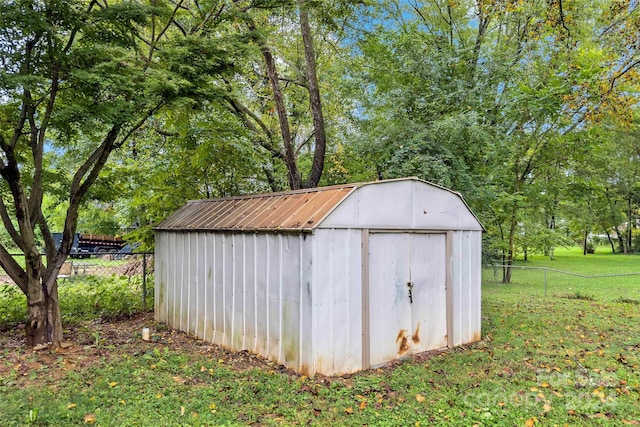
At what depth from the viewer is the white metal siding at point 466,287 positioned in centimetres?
599

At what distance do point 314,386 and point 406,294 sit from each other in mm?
1796

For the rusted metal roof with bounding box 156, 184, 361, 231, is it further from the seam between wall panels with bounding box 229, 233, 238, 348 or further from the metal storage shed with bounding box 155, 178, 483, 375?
the seam between wall panels with bounding box 229, 233, 238, 348

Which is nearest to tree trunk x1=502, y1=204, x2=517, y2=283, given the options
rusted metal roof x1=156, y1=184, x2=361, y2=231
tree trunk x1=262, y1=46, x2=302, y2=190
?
tree trunk x1=262, y1=46, x2=302, y2=190

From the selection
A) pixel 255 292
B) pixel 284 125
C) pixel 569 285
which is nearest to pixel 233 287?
pixel 255 292

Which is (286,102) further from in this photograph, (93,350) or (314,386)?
(314,386)

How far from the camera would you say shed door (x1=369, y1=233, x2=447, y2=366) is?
16.7ft

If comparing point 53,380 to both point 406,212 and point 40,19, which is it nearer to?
point 40,19

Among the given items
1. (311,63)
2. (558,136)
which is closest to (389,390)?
(311,63)

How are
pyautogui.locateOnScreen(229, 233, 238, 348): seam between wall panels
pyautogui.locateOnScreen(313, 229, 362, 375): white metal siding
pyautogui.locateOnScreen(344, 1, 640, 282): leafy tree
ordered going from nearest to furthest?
pyautogui.locateOnScreen(313, 229, 362, 375): white metal siding, pyautogui.locateOnScreen(229, 233, 238, 348): seam between wall panels, pyautogui.locateOnScreen(344, 1, 640, 282): leafy tree

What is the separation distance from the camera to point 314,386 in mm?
4285

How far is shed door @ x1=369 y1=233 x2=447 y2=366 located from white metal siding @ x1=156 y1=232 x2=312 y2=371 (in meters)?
0.96

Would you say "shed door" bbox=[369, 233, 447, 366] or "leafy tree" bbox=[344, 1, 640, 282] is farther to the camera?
"leafy tree" bbox=[344, 1, 640, 282]

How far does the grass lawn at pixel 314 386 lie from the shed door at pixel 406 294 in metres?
0.28

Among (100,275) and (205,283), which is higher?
(205,283)
